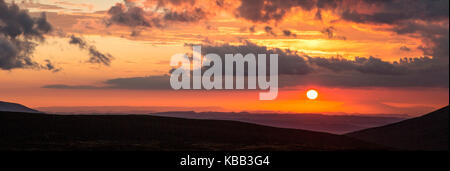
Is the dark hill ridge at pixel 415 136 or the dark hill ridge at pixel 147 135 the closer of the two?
the dark hill ridge at pixel 147 135

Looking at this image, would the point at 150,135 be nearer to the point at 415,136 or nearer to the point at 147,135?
the point at 147,135

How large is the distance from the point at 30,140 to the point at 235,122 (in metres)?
61.8

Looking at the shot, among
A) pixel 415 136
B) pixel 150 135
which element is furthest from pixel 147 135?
pixel 415 136

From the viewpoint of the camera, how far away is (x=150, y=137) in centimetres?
10244

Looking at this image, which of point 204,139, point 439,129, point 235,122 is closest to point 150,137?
point 204,139

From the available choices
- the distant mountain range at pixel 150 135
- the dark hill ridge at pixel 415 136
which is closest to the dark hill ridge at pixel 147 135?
the distant mountain range at pixel 150 135

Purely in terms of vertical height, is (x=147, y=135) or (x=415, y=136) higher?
(x=147, y=135)

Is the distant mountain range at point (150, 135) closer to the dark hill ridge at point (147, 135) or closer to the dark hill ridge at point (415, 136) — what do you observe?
the dark hill ridge at point (147, 135)

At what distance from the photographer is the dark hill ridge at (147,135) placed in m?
86.6

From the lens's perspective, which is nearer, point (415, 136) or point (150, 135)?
point (150, 135)

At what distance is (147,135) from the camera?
4114 inches

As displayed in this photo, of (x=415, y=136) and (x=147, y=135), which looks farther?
(x=415, y=136)
